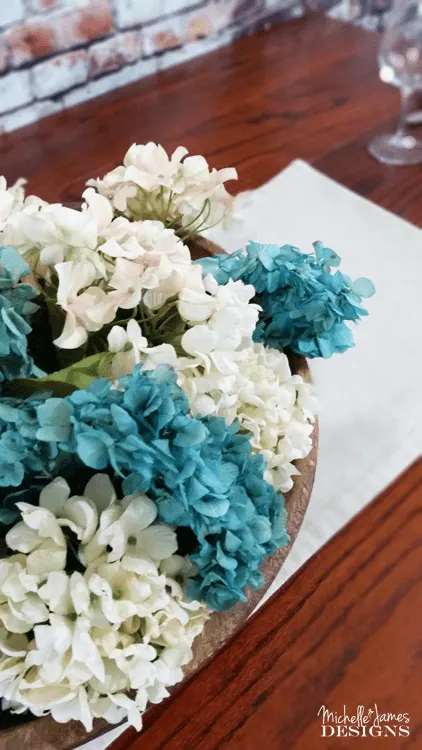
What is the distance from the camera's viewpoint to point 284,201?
0.69 m

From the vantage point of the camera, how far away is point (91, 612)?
26 cm

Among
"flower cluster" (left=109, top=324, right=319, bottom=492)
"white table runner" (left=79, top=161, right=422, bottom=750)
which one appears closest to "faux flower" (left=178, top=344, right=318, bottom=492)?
"flower cluster" (left=109, top=324, right=319, bottom=492)

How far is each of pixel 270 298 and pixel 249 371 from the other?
0.17 feet

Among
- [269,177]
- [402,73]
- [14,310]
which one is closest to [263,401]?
[14,310]

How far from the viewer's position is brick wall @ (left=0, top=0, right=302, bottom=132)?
2.38 ft

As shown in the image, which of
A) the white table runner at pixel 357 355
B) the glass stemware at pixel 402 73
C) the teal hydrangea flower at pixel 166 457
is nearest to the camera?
the teal hydrangea flower at pixel 166 457

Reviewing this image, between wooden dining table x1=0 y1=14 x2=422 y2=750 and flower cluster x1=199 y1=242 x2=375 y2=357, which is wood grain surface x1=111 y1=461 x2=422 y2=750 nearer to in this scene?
wooden dining table x1=0 y1=14 x2=422 y2=750

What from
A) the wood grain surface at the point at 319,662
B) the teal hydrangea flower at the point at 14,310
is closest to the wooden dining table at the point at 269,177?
the wood grain surface at the point at 319,662

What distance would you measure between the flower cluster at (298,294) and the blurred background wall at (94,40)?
52 centimetres

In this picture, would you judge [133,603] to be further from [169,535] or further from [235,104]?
[235,104]

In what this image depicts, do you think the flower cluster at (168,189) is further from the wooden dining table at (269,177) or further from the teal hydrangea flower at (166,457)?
the wooden dining table at (269,177)

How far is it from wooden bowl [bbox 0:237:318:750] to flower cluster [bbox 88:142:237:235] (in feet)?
0.48

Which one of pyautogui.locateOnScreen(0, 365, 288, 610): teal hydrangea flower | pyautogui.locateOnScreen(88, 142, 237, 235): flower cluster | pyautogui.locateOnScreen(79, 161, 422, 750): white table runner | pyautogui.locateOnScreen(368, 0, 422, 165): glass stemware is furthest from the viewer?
pyautogui.locateOnScreen(368, 0, 422, 165): glass stemware

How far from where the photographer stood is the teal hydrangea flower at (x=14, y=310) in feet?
0.91
